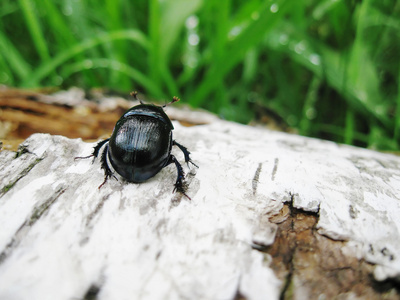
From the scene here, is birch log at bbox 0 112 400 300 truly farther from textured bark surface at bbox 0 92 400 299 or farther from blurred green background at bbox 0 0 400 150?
blurred green background at bbox 0 0 400 150

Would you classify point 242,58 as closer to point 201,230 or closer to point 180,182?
point 180,182

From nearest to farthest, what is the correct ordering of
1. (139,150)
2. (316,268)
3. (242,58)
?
1. (316,268)
2. (139,150)
3. (242,58)

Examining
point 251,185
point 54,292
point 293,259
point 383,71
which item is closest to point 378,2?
point 383,71

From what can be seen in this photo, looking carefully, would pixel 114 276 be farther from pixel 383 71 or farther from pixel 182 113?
pixel 383 71

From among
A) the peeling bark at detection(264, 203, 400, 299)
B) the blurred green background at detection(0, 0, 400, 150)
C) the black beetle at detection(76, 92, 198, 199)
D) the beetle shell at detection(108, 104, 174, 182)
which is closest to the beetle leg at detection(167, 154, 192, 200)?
the black beetle at detection(76, 92, 198, 199)

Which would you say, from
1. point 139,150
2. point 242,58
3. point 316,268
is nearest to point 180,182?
point 139,150

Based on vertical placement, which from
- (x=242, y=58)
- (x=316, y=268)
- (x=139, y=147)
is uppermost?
(x=139, y=147)

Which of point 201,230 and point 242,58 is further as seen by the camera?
point 242,58

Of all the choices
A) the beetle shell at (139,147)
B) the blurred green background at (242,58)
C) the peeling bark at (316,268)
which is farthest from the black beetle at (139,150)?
the blurred green background at (242,58)
